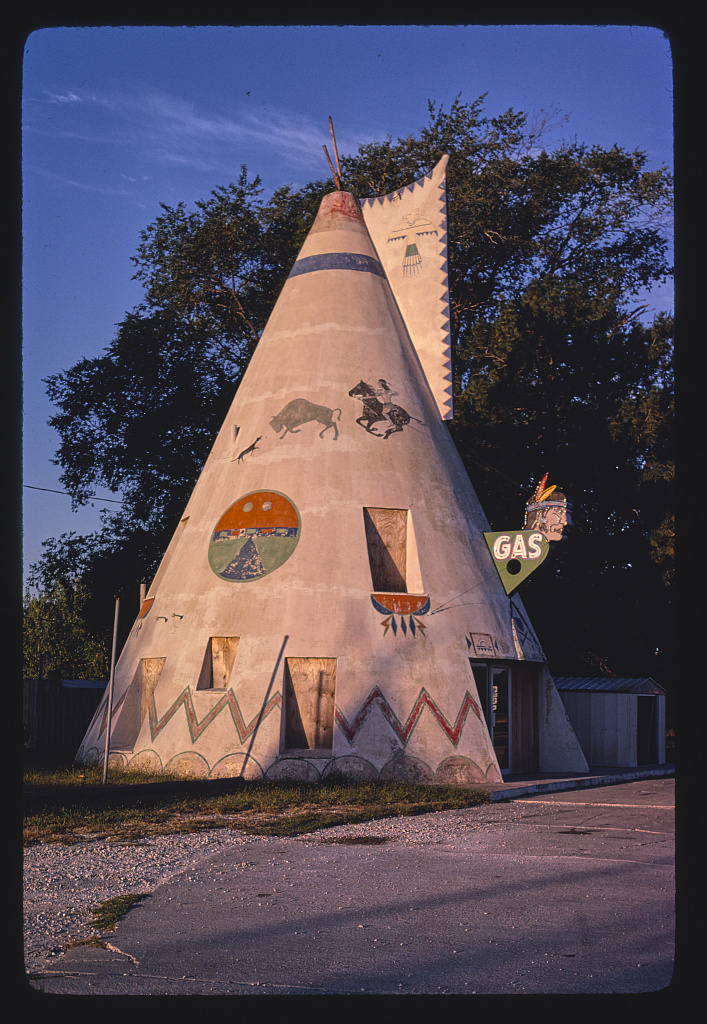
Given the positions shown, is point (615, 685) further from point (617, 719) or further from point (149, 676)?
point (149, 676)

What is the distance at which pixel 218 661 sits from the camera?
52.7 feet

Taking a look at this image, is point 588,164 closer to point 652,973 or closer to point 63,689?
point 63,689

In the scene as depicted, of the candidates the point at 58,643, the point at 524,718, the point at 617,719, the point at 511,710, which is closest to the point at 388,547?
the point at 511,710

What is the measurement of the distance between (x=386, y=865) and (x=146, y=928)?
2865 millimetres

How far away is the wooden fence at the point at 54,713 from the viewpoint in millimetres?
23422

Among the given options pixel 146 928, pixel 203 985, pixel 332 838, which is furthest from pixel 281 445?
pixel 203 985

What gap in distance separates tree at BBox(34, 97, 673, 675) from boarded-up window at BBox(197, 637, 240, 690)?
12.6 m

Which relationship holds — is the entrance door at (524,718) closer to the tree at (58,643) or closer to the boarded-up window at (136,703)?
the boarded-up window at (136,703)

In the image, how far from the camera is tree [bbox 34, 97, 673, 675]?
2697 cm

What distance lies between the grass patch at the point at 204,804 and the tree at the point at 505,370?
47.6 feet

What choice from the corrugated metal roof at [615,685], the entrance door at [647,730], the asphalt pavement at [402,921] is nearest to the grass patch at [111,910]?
the asphalt pavement at [402,921]

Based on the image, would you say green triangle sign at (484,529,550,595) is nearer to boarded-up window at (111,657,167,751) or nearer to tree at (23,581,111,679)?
boarded-up window at (111,657,167,751)
